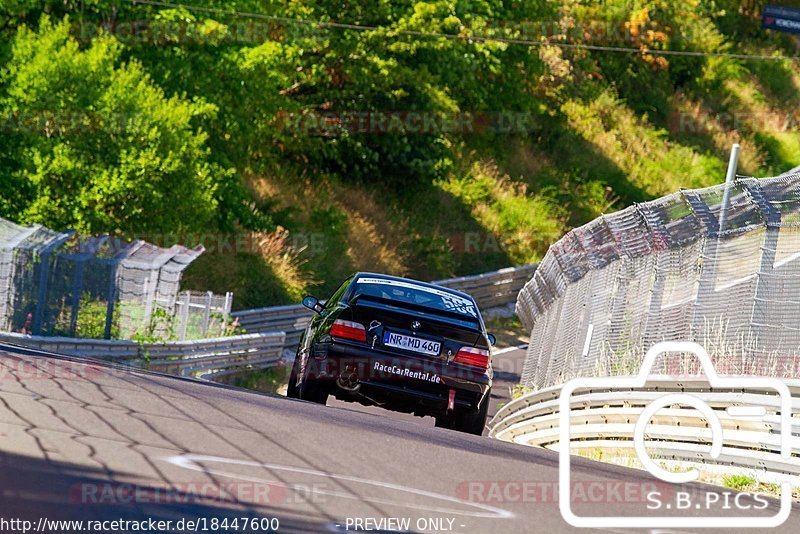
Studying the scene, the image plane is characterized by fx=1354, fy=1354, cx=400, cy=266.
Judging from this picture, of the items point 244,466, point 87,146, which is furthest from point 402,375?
point 87,146

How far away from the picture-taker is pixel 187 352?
20672 millimetres

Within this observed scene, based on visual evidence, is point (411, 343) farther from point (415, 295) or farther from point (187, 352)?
point (187, 352)

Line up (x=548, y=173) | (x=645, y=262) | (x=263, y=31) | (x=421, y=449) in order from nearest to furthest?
(x=421, y=449), (x=645, y=262), (x=263, y=31), (x=548, y=173)

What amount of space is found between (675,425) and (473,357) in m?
2.10

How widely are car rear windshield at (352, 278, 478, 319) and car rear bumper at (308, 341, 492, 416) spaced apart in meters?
0.60

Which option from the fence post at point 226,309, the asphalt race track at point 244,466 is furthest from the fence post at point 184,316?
the asphalt race track at point 244,466

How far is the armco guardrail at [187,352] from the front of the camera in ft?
57.9

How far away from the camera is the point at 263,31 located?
34.4 meters

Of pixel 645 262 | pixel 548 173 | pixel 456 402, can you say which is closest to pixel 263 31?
pixel 548 173

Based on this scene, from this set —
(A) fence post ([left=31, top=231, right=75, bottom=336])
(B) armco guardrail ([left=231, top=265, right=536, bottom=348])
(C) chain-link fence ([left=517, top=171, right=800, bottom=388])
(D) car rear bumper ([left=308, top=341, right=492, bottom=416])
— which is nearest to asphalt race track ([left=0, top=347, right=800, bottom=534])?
(D) car rear bumper ([left=308, top=341, right=492, bottom=416])

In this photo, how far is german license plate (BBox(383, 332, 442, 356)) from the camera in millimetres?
12836

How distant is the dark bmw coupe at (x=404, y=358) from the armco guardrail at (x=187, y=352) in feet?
18.5

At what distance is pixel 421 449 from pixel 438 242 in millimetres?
31176

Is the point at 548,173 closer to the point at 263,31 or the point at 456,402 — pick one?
the point at 263,31
